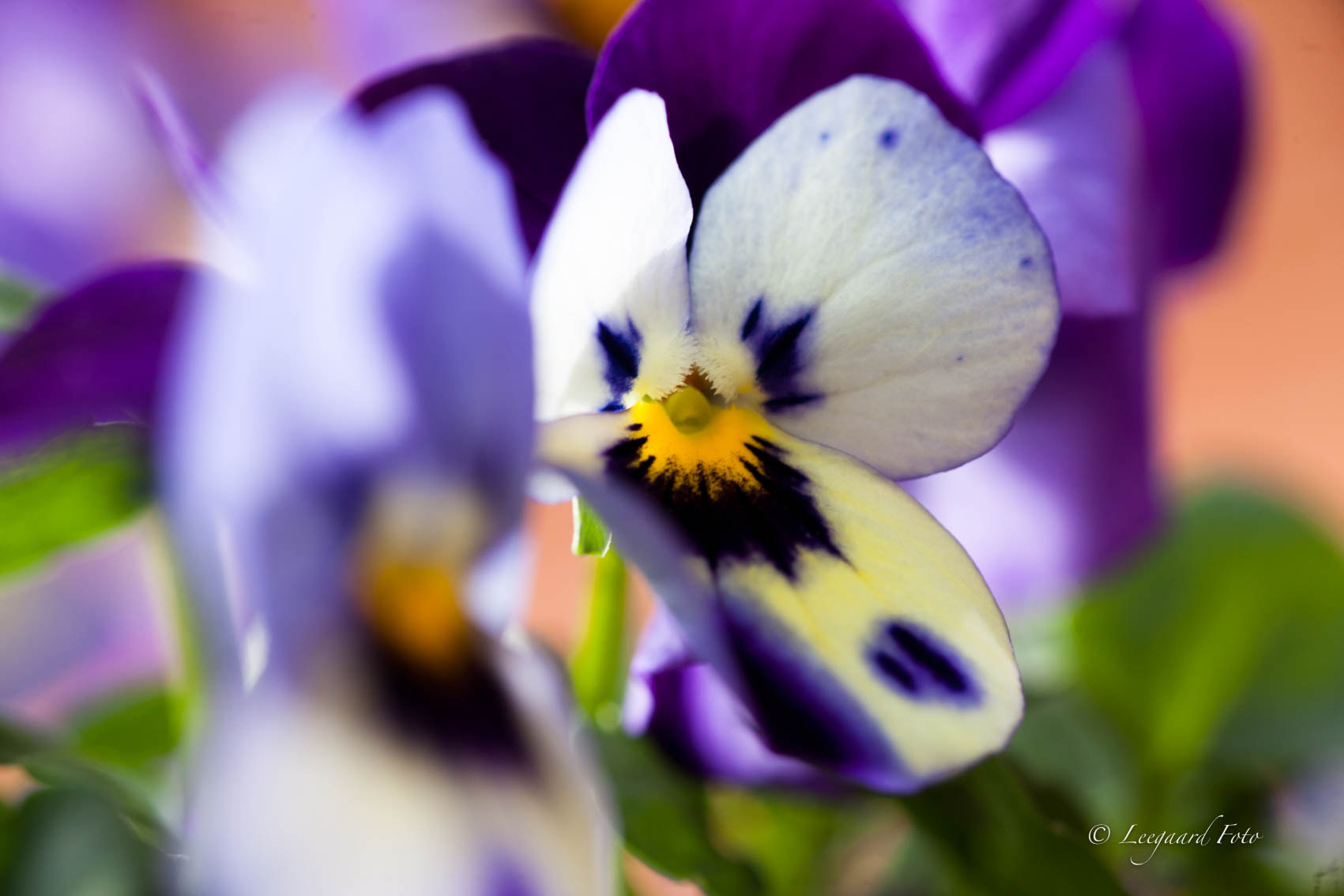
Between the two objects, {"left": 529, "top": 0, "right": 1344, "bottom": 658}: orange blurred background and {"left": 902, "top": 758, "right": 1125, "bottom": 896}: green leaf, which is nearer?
{"left": 902, "top": 758, "right": 1125, "bottom": 896}: green leaf

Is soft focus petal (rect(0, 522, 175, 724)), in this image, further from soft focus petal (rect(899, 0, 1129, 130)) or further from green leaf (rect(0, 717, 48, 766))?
soft focus petal (rect(899, 0, 1129, 130))

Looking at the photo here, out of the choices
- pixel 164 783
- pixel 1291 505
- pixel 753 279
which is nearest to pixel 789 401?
pixel 753 279

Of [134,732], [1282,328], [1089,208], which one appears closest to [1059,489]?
[1089,208]

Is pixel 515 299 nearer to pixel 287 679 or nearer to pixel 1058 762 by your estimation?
pixel 287 679

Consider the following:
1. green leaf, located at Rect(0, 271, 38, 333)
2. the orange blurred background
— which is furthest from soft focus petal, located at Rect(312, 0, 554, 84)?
the orange blurred background

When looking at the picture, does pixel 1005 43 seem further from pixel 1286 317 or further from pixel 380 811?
pixel 1286 317

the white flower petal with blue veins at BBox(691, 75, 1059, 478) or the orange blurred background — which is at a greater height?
the orange blurred background
